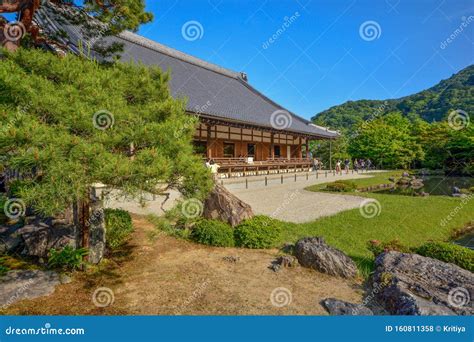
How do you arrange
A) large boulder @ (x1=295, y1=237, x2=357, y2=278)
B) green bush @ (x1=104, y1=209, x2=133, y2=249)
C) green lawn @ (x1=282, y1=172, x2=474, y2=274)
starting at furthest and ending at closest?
green lawn @ (x1=282, y1=172, x2=474, y2=274)
green bush @ (x1=104, y1=209, x2=133, y2=249)
large boulder @ (x1=295, y1=237, x2=357, y2=278)

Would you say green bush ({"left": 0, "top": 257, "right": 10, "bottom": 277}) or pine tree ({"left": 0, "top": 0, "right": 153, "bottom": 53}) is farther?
pine tree ({"left": 0, "top": 0, "right": 153, "bottom": 53})

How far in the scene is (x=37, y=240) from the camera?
6148 millimetres

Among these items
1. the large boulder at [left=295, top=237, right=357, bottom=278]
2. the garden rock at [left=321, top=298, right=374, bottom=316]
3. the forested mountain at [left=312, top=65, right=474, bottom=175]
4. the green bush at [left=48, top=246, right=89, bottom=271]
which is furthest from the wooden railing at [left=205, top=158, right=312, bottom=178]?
the garden rock at [left=321, top=298, right=374, bottom=316]

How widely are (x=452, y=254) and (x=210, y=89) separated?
19.5 metres

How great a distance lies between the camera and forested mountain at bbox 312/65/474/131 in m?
58.2

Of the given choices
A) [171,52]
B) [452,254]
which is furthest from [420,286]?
[171,52]

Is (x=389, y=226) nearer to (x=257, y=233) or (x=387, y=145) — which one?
(x=257, y=233)

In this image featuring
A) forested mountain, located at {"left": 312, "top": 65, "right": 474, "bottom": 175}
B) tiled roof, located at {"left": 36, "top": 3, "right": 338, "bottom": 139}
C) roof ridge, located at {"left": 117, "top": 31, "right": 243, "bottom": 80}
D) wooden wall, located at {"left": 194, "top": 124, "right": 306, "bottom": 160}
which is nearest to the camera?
tiled roof, located at {"left": 36, "top": 3, "right": 338, "bottom": 139}

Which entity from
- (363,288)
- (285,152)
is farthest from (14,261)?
(285,152)

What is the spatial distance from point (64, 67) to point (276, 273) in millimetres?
5113

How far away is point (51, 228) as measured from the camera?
6355 millimetres

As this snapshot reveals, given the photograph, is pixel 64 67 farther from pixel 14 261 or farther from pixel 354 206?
pixel 354 206

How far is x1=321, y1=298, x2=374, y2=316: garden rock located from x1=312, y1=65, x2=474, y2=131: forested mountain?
49092 millimetres

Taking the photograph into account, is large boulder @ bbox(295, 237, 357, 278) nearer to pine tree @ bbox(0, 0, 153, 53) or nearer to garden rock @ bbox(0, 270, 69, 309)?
garden rock @ bbox(0, 270, 69, 309)
